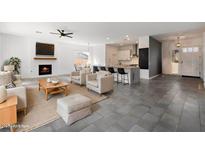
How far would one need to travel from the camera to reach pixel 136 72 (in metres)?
6.17

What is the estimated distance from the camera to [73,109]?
218cm

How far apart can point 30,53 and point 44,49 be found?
3.16 ft

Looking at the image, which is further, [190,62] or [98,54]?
[98,54]

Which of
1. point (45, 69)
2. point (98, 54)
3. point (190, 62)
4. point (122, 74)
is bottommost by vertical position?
point (122, 74)

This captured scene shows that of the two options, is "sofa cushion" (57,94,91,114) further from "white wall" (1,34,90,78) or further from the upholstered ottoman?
"white wall" (1,34,90,78)

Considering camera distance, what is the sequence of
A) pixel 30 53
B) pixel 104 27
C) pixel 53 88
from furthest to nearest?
1. pixel 30 53
2. pixel 104 27
3. pixel 53 88

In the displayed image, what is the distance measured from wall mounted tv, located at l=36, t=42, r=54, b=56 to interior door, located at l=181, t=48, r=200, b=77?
9755 mm

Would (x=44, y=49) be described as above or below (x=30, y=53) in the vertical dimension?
above

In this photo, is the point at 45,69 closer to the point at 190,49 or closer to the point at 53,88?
the point at 53,88

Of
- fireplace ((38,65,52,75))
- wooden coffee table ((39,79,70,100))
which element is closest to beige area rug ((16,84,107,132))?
wooden coffee table ((39,79,70,100))

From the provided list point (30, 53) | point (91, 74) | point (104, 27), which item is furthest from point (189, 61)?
point (30, 53)

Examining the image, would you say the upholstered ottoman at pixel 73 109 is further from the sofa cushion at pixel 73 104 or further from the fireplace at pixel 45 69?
the fireplace at pixel 45 69
